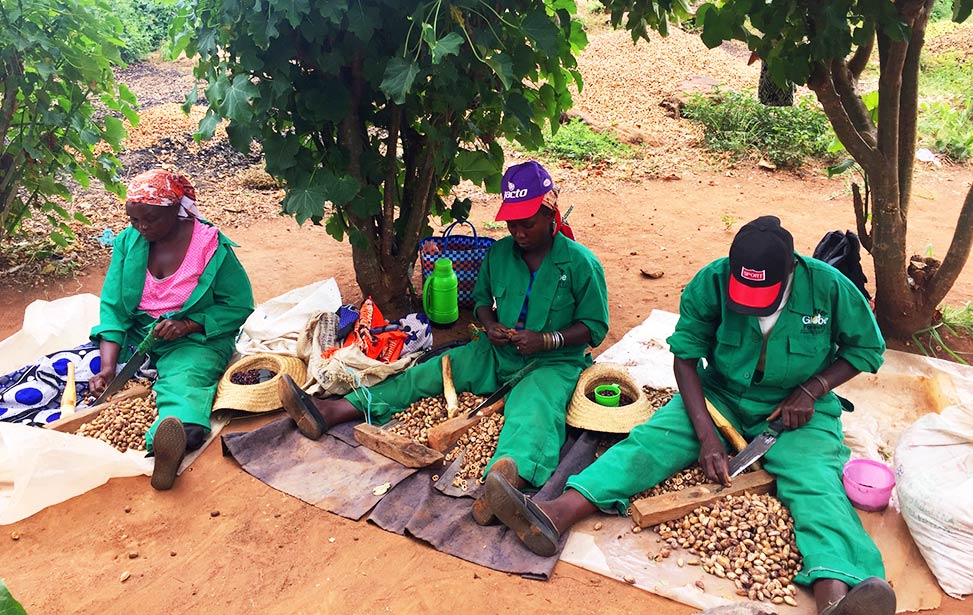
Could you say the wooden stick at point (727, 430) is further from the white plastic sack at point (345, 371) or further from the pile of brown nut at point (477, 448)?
the white plastic sack at point (345, 371)

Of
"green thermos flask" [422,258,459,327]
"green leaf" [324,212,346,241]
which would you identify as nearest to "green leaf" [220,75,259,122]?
"green leaf" [324,212,346,241]

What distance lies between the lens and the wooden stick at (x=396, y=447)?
3164 millimetres

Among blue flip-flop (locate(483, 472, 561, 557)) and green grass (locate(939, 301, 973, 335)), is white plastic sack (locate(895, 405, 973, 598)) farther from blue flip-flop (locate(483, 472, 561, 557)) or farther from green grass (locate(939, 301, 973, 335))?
green grass (locate(939, 301, 973, 335))

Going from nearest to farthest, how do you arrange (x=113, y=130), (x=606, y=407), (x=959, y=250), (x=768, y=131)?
(x=606, y=407)
(x=959, y=250)
(x=113, y=130)
(x=768, y=131)

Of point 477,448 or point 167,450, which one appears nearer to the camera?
point 167,450

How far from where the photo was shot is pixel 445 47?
110 inches

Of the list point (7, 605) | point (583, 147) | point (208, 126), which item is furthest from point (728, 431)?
point (583, 147)

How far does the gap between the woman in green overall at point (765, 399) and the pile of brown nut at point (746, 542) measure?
7 centimetres

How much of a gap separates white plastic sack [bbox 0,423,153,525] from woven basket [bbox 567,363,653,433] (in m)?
2.03

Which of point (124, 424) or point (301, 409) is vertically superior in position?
point (301, 409)

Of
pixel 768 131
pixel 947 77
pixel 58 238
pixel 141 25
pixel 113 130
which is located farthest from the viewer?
pixel 141 25

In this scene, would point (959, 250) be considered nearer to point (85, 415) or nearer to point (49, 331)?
point (85, 415)

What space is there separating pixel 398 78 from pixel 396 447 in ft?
5.31

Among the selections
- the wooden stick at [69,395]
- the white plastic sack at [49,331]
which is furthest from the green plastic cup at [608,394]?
the white plastic sack at [49,331]
